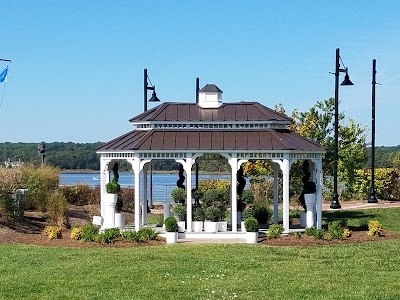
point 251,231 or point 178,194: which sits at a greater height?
point 178,194

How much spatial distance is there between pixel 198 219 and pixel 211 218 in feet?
1.46

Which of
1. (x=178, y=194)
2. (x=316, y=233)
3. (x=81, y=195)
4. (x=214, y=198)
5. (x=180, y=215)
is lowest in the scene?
(x=316, y=233)

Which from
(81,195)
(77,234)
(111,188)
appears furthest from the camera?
(81,195)

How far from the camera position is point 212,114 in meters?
22.7

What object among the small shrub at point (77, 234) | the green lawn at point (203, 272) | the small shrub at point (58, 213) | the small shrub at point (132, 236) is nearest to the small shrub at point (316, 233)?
the green lawn at point (203, 272)

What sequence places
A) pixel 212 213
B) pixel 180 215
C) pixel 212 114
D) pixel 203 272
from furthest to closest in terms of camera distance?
1. pixel 212 114
2. pixel 180 215
3. pixel 212 213
4. pixel 203 272

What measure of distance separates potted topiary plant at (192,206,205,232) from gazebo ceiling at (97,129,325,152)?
207cm

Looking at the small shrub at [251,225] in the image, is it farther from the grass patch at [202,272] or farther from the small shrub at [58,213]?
the small shrub at [58,213]

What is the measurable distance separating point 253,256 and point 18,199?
420 inches

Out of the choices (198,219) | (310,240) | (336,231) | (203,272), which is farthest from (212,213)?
(203,272)

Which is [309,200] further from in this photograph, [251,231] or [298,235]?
[251,231]

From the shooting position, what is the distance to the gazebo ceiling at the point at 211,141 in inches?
833

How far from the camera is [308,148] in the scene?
2158 cm

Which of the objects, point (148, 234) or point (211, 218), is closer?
point (148, 234)
